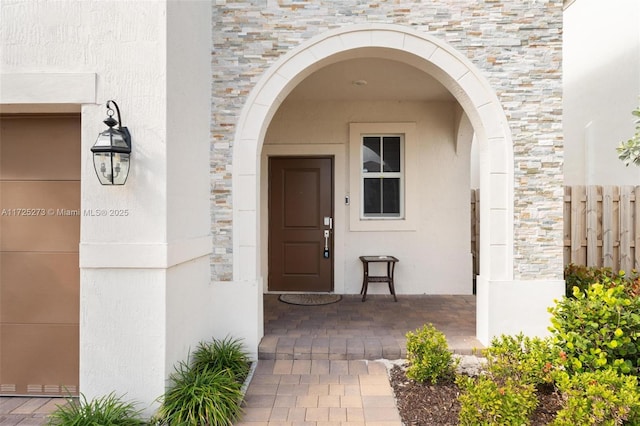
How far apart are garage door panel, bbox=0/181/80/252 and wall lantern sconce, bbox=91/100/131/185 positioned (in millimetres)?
578

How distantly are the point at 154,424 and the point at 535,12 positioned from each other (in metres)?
4.98

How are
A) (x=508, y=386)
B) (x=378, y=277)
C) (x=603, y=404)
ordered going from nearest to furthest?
(x=603, y=404) < (x=508, y=386) < (x=378, y=277)

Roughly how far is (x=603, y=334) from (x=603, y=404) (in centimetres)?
61

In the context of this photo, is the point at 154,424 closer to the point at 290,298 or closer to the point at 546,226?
the point at 290,298

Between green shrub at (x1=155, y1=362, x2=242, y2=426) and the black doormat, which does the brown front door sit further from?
green shrub at (x1=155, y1=362, x2=242, y2=426)

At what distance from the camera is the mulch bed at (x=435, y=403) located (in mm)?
2621

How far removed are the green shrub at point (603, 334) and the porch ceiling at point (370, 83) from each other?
131 inches

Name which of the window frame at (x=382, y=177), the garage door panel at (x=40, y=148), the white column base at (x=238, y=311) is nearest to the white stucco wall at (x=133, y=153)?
the garage door panel at (x=40, y=148)

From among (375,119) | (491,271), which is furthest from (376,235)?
(491,271)

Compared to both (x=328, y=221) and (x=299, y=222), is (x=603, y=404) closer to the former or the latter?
(x=328, y=221)

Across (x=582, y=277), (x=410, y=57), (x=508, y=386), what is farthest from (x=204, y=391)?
(x=582, y=277)

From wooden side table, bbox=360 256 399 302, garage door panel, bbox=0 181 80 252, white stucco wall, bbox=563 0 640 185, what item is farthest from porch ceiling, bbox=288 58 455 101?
garage door panel, bbox=0 181 80 252

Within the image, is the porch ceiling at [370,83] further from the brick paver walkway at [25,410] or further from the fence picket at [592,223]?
the brick paver walkway at [25,410]

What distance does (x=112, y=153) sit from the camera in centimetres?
263
